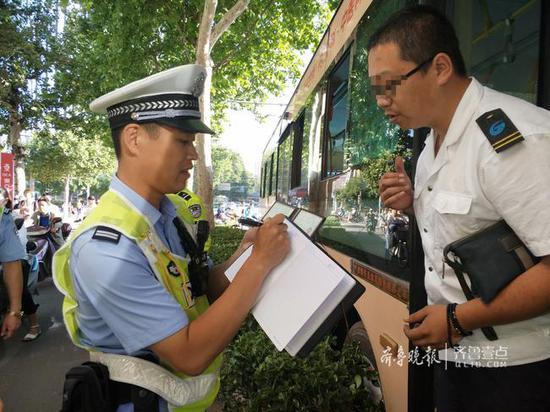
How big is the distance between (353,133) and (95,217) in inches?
72.3

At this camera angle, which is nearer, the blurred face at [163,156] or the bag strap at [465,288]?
the bag strap at [465,288]

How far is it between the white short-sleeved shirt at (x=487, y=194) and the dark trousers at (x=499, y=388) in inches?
1.5

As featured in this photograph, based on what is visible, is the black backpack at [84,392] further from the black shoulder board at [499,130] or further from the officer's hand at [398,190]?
the black shoulder board at [499,130]

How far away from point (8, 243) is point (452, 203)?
2921mm

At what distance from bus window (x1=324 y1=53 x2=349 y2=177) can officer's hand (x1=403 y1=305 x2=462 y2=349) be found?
175 centimetres

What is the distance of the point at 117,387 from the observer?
1.30 m

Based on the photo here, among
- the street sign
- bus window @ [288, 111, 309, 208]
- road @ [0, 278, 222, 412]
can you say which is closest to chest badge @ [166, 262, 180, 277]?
road @ [0, 278, 222, 412]

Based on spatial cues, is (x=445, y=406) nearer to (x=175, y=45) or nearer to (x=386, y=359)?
(x=386, y=359)

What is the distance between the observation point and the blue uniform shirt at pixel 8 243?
115 inches

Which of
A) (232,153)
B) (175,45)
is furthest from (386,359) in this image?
(232,153)

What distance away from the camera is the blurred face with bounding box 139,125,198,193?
1368 mm

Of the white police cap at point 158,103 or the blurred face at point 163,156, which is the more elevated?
the white police cap at point 158,103

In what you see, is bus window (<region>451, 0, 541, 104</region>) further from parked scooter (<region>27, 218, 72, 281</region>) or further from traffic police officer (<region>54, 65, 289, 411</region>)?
parked scooter (<region>27, 218, 72, 281</region>)

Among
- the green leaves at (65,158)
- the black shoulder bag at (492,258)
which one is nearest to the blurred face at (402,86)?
the black shoulder bag at (492,258)
